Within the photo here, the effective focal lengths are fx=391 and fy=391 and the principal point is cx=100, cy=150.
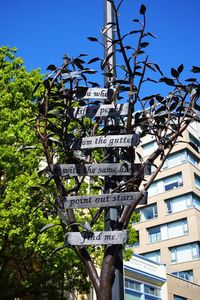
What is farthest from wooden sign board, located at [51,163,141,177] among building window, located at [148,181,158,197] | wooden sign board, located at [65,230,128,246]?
building window, located at [148,181,158,197]

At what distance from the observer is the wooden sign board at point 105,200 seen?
3.53 m

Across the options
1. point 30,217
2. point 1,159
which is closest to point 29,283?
point 30,217

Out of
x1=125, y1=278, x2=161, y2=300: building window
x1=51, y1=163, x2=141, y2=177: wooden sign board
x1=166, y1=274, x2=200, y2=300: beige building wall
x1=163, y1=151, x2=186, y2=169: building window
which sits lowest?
x1=51, y1=163, x2=141, y2=177: wooden sign board

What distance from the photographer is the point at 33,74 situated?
615 inches

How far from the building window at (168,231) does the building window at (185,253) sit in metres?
1.25

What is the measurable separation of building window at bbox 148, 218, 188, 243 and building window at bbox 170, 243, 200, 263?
4.09ft

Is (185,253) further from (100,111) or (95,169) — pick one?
(95,169)

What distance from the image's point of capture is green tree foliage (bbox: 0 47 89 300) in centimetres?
1162

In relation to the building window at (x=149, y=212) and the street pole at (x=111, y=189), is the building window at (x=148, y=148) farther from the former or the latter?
the street pole at (x=111, y=189)

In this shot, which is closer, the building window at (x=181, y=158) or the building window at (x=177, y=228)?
the building window at (x=177, y=228)

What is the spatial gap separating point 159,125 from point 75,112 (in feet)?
2.96

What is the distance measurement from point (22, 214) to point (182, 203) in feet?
96.0

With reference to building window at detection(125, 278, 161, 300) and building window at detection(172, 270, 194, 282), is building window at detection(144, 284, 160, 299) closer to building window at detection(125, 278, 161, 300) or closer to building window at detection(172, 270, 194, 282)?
building window at detection(125, 278, 161, 300)

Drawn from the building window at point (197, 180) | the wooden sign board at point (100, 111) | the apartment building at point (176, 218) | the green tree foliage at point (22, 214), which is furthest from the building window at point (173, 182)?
the wooden sign board at point (100, 111)
